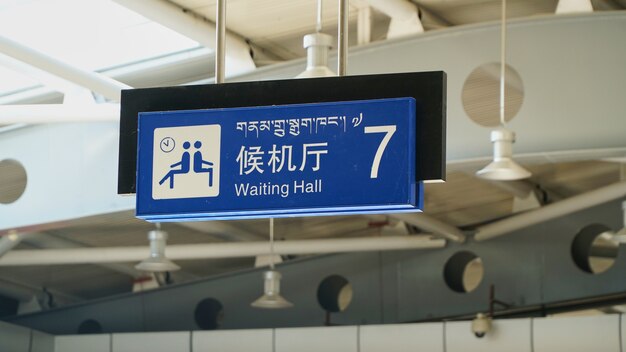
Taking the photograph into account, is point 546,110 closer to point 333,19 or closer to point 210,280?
point 333,19

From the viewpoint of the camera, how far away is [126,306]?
23.3m

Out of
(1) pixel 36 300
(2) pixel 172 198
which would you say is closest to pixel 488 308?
(1) pixel 36 300

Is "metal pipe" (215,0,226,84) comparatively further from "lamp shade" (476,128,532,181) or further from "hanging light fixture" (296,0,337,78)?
"lamp shade" (476,128,532,181)

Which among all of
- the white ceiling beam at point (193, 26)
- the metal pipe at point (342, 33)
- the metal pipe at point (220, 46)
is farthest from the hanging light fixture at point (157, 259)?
the metal pipe at point (342, 33)

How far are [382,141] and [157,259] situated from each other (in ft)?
35.8

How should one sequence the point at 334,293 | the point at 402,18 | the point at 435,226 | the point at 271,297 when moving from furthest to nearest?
the point at 334,293 < the point at 435,226 < the point at 271,297 < the point at 402,18

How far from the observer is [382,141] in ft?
20.1

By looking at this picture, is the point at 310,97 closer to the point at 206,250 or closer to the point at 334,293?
the point at 206,250

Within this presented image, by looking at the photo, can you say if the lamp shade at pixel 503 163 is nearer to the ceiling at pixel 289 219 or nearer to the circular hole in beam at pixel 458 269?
the ceiling at pixel 289 219

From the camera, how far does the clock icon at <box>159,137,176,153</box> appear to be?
6.44 meters

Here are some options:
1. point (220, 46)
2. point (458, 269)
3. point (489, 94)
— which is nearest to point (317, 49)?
point (220, 46)

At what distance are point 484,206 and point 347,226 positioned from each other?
97.9 inches

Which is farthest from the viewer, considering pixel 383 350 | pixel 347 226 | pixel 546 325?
pixel 347 226

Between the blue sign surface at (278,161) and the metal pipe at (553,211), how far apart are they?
10.8 m
